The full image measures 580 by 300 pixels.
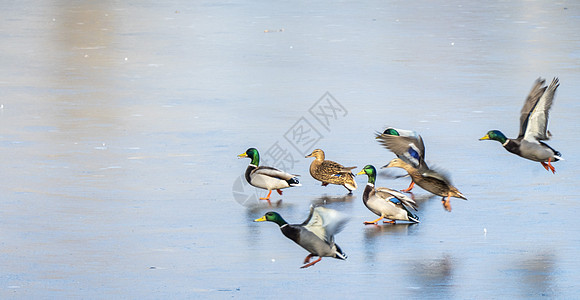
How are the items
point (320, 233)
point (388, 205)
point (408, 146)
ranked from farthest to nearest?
point (408, 146), point (388, 205), point (320, 233)

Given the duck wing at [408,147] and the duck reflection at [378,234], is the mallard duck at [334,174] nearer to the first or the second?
the duck wing at [408,147]

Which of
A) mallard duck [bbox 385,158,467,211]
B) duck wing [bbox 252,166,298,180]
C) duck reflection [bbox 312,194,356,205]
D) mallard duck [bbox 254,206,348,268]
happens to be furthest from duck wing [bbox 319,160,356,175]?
mallard duck [bbox 254,206,348,268]

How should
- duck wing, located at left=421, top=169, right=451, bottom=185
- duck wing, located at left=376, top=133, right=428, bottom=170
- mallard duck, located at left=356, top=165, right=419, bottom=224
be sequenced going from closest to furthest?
mallard duck, located at left=356, top=165, right=419, bottom=224 → duck wing, located at left=421, top=169, right=451, bottom=185 → duck wing, located at left=376, top=133, right=428, bottom=170

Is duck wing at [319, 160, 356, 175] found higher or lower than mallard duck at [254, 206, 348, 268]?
lower

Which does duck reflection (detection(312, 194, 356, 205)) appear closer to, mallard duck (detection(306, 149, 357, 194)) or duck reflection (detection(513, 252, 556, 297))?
mallard duck (detection(306, 149, 357, 194))

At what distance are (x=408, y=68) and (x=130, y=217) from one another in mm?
9372

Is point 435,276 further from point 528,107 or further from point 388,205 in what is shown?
point 528,107

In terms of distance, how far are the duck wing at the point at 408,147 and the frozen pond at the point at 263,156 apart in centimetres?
31

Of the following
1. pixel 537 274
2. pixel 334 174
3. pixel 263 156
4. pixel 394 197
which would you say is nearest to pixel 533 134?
pixel 334 174

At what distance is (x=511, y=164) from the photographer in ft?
34.8

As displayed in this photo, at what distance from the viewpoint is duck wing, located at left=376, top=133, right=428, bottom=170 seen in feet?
30.3

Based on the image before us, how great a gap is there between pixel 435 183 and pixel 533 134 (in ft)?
5.01

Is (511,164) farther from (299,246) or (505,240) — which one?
(299,246)

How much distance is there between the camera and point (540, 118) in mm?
9898
